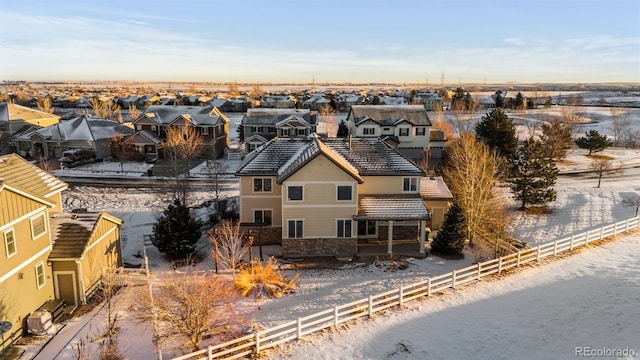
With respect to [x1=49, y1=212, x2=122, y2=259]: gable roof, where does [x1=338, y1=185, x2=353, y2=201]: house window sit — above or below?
above

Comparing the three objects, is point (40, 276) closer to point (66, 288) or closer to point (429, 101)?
point (66, 288)

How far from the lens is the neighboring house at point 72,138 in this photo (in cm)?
6247

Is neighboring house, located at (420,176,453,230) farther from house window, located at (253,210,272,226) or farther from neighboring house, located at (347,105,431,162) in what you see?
neighboring house, located at (347,105,431,162)

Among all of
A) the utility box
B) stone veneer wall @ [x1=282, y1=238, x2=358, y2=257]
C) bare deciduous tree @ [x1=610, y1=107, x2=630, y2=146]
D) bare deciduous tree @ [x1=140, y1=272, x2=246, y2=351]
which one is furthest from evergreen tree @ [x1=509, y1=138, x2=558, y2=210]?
bare deciduous tree @ [x1=610, y1=107, x2=630, y2=146]

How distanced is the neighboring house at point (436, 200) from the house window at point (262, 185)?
1174 cm

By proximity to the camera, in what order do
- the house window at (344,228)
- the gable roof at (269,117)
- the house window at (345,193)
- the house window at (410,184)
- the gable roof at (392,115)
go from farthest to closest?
the gable roof at (269,117) → the gable roof at (392,115) → the house window at (410,184) → the house window at (344,228) → the house window at (345,193)

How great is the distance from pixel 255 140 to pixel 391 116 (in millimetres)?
19963

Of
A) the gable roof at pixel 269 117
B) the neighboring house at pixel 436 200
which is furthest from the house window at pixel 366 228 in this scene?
the gable roof at pixel 269 117

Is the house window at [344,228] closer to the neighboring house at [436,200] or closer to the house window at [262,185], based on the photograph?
the house window at [262,185]

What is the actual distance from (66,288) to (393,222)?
20.7m

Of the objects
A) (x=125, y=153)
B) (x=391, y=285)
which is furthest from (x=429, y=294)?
(x=125, y=153)

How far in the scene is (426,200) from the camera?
114ft

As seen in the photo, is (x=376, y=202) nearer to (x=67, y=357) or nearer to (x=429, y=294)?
(x=429, y=294)

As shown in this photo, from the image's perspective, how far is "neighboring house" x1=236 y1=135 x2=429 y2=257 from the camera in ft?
97.6
